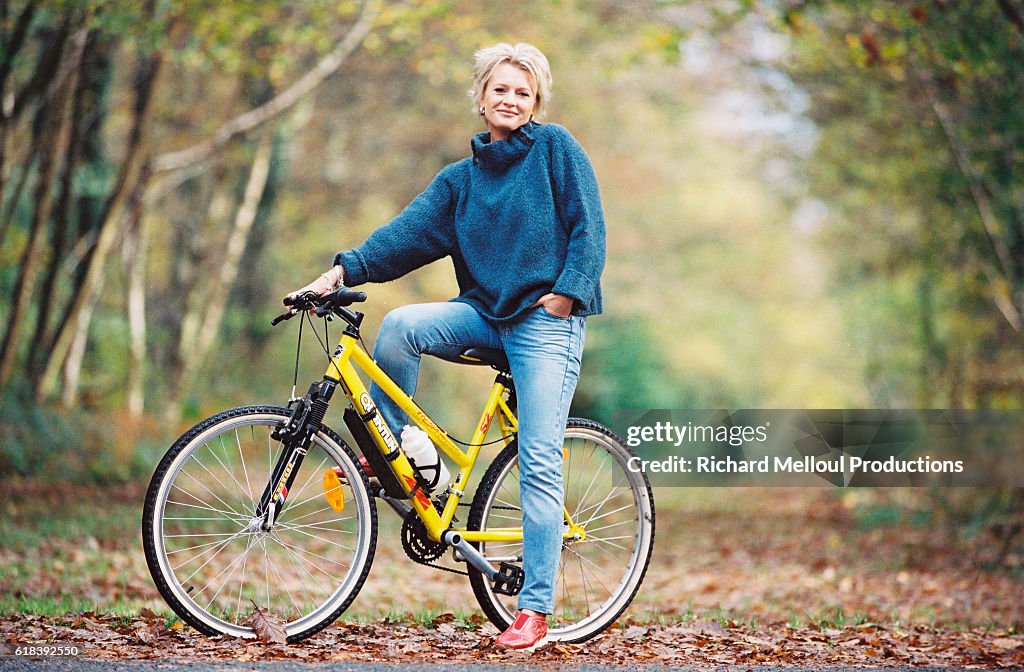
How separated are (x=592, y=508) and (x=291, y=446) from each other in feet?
3.98

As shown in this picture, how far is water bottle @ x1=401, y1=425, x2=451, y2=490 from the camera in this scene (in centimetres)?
412

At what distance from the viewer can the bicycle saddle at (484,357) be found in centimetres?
418

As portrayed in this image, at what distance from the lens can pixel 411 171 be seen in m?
16.4

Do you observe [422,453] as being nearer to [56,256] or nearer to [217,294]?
[56,256]

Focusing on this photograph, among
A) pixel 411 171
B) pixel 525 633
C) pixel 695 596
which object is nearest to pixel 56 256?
pixel 411 171

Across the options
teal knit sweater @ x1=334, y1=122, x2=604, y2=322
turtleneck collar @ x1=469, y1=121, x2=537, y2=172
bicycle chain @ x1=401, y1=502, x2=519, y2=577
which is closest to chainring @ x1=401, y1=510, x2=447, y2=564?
bicycle chain @ x1=401, y1=502, x2=519, y2=577

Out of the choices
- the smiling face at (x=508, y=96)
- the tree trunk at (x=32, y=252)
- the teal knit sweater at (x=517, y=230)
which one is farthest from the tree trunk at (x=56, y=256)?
the smiling face at (x=508, y=96)

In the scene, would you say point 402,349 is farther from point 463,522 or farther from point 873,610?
point 873,610

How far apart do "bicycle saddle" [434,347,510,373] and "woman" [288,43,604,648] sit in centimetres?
3

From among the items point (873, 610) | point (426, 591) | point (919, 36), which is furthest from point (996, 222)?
point (426, 591)

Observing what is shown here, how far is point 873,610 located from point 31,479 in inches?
275

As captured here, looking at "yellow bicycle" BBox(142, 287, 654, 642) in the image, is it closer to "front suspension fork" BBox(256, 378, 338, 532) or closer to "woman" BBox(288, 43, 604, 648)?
"front suspension fork" BBox(256, 378, 338, 532)

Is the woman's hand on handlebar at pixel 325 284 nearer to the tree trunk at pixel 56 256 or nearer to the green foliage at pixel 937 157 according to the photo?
the green foliage at pixel 937 157

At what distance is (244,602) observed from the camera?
283 inches
